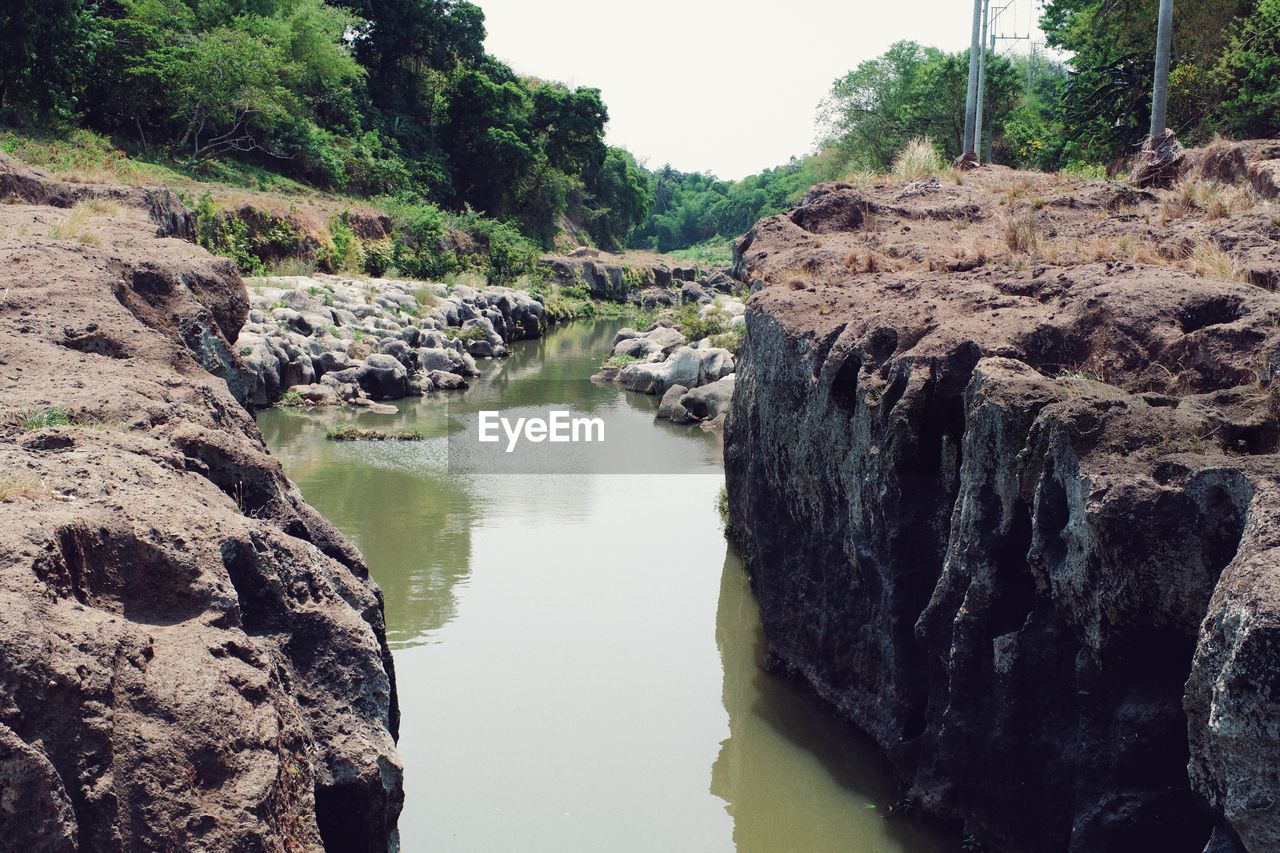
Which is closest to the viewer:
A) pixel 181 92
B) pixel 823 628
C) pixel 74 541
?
pixel 74 541

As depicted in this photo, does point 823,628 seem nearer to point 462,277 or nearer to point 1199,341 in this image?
point 1199,341

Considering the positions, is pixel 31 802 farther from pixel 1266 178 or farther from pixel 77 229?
pixel 1266 178

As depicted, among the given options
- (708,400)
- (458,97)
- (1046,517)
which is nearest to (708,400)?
(708,400)

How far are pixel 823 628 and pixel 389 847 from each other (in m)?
4.77

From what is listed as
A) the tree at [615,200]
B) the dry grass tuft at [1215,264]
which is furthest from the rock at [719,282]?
the dry grass tuft at [1215,264]

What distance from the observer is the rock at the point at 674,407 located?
2245 centimetres

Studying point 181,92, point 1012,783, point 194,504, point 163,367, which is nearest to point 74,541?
point 194,504

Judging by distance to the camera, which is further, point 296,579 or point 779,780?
point 779,780

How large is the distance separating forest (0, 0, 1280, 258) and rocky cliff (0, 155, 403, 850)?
15.2 meters

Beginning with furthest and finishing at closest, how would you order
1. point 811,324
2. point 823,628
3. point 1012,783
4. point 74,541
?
point 811,324 < point 823,628 < point 1012,783 < point 74,541

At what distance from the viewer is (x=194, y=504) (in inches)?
176

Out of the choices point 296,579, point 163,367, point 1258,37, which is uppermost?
point 1258,37

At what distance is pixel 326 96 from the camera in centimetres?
4638

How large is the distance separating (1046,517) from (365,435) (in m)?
15.0
